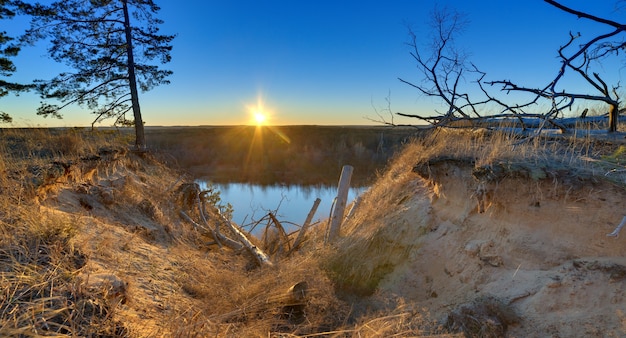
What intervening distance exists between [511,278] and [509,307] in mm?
462

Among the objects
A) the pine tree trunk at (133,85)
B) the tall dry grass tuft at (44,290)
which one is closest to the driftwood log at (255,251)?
the tall dry grass tuft at (44,290)

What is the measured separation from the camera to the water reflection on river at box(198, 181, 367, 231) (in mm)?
16625

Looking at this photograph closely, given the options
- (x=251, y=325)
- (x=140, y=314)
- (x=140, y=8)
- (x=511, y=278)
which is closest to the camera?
(x=140, y=314)

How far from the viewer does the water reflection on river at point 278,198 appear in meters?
16.6

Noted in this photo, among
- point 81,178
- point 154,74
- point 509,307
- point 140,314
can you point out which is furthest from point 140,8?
point 509,307

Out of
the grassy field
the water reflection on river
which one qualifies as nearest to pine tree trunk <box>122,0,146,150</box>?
the water reflection on river

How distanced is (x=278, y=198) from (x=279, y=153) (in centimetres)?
1324

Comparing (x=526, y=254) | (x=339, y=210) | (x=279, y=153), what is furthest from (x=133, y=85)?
(x=279, y=153)

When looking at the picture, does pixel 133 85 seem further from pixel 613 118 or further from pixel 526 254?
pixel 613 118

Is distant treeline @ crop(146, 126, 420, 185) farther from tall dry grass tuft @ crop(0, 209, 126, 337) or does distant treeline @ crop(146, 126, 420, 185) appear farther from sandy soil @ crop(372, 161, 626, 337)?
tall dry grass tuft @ crop(0, 209, 126, 337)

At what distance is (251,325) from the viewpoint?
3.69m

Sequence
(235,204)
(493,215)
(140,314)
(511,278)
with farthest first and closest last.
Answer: (235,204) → (493,215) → (511,278) → (140,314)

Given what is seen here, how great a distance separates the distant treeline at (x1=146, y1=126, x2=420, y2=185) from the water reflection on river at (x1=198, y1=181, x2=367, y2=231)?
212 centimetres

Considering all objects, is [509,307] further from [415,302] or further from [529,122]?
[529,122]
